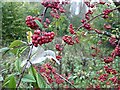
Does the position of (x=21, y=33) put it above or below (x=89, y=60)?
above

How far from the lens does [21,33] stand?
976 mm

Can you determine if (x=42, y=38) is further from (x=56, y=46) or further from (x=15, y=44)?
(x=56, y=46)

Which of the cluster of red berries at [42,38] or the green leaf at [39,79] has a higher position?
the cluster of red berries at [42,38]

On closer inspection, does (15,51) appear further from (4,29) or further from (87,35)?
(87,35)

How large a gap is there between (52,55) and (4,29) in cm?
40

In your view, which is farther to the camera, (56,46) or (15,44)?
(56,46)

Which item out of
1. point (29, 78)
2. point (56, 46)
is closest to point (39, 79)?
point (29, 78)

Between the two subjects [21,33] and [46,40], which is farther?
[21,33]

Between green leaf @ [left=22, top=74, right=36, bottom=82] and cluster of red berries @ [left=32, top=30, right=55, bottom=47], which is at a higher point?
cluster of red berries @ [left=32, top=30, right=55, bottom=47]

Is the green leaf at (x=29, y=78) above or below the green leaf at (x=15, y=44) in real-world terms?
below

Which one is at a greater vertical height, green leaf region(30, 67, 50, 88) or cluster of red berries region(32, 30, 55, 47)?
cluster of red berries region(32, 30, 55, 47)

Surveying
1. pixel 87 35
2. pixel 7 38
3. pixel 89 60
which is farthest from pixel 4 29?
pixel 89 60

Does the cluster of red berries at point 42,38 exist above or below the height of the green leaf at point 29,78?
above

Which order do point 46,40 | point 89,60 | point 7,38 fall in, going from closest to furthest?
point 46,40 → point 7,38 → point 89,60
